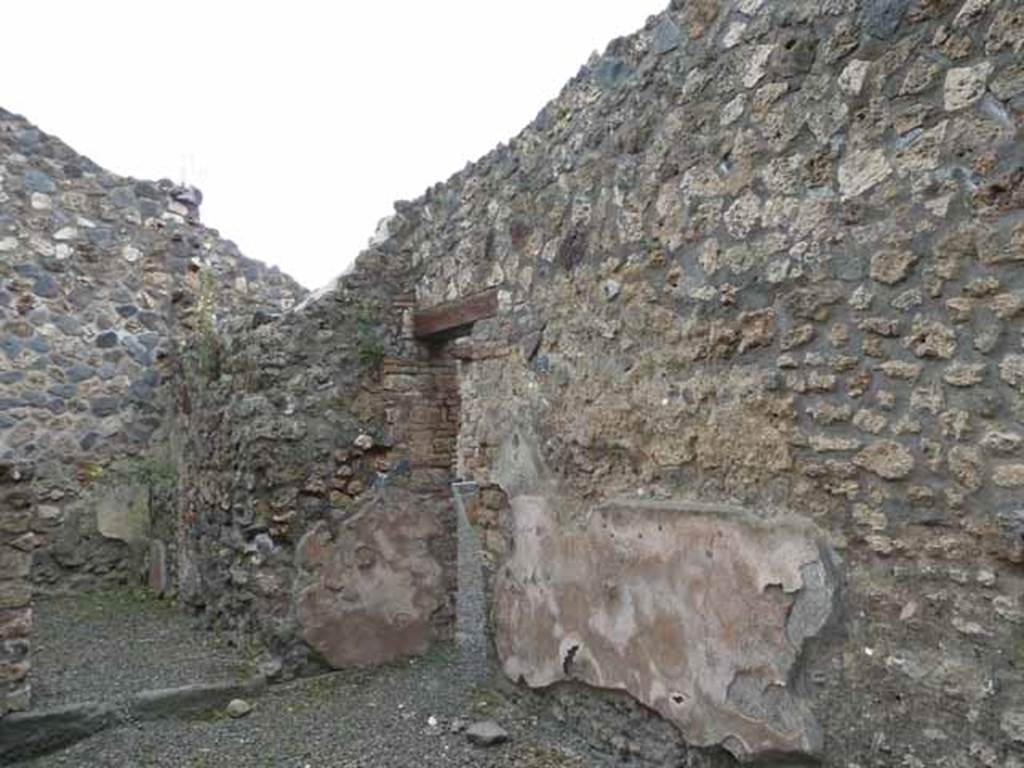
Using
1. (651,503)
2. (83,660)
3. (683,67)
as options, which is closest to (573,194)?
(683,67)

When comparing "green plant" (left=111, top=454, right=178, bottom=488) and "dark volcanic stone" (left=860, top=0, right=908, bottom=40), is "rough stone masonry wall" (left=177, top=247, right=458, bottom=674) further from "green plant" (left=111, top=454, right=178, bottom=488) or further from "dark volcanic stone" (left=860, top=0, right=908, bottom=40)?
"dark volcanic stone" (left=860, top=0, right=908, bottom=40)

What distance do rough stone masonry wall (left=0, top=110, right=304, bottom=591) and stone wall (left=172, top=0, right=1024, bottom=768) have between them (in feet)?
12.9

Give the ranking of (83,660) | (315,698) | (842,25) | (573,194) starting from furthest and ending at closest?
(83,660) → (315,698) → (573,194) → (842,25)

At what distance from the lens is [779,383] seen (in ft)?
8.52

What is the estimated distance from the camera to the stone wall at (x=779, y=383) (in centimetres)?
207

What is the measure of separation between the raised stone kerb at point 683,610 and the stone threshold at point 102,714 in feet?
4.49

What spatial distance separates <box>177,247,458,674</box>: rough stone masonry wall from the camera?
4426 millimetres

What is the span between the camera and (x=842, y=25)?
241 cm

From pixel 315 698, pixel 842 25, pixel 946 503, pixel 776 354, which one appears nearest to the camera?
pixel 946 503

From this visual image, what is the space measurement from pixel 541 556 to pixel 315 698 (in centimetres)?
138

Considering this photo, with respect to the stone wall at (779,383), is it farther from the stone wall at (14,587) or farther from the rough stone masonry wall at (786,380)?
the stone wall at (14,587)

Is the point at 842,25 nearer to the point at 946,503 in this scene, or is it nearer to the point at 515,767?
the point at 946,503

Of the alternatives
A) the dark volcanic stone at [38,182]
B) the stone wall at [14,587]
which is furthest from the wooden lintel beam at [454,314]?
the dark volcanic stone at [38,182]

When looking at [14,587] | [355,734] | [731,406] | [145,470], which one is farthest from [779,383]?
[145,470]
